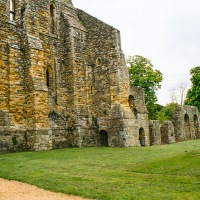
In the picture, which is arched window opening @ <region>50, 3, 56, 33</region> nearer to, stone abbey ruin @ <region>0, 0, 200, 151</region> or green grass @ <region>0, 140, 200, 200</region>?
stone abbey ruin @ <region>0, 0, 200, 151</region>

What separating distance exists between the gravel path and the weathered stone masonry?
812cm

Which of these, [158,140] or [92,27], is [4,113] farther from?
[158,140]

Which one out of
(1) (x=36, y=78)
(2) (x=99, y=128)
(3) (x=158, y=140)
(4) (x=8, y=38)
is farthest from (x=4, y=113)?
(3) (x=158, y=140)

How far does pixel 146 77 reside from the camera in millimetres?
39344

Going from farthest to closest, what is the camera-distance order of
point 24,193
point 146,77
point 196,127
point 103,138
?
point 146,77
point 196,127
point 103,138
point 24,193

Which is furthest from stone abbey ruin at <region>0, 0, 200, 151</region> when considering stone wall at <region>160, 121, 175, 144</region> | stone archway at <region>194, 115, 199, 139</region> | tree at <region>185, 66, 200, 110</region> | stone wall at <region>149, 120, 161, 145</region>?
tree at <region>185, 66, 200, 110</region>

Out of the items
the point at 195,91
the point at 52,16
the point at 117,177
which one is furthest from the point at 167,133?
the point at 117,177

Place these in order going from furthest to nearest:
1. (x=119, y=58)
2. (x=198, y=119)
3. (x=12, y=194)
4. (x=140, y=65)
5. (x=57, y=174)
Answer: (x=140, y=65)
(x=198, y=119)
(x=119, y=58)
(x=57, y=174)
(x=12, y=194)

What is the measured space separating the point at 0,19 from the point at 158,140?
1710 cm

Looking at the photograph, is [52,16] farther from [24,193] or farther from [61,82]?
[24,193]

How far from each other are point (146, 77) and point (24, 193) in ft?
111

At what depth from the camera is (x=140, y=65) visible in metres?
40.7

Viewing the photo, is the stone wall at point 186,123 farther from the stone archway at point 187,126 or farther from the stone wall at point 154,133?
the stone wall at point 154,133

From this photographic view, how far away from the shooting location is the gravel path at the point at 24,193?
6668 millimetres
